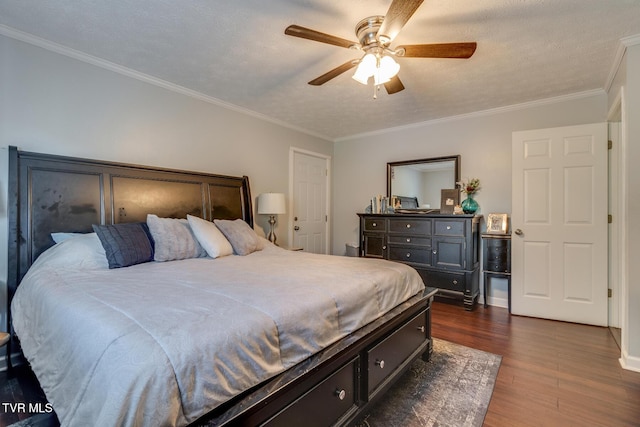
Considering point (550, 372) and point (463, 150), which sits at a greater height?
point (463, 150)

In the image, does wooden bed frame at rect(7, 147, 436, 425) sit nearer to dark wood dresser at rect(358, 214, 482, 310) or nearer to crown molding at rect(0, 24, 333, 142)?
crown molding at rect(0, 24, 333, 142)

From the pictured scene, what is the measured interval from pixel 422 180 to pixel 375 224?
0.97 m

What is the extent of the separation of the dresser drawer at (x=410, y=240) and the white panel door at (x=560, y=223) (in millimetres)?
988

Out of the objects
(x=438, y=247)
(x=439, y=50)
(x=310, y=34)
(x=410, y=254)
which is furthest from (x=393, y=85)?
(x=410, y=254)

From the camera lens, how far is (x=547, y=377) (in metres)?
2.16

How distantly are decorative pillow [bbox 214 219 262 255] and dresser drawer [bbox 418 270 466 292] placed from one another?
2257 mm

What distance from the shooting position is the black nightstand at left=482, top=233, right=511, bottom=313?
11.7 ft

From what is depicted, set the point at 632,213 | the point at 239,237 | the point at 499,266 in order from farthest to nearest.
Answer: the point at 499,266, the point at 239,237, the point at 632,213

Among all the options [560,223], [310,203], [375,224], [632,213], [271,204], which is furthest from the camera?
[310,203]

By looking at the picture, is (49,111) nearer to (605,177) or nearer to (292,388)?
(292,388)

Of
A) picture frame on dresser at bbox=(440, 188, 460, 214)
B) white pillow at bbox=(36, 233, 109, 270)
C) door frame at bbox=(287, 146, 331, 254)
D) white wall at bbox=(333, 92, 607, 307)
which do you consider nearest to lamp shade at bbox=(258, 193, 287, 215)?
door frame at bbox=(287, 146, 331, 254)

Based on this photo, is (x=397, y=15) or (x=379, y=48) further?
(x=379, y=48)

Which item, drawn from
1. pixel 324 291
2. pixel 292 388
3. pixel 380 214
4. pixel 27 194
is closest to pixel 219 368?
pixel 292 388

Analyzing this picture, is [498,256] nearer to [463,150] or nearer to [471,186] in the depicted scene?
[471,186]
